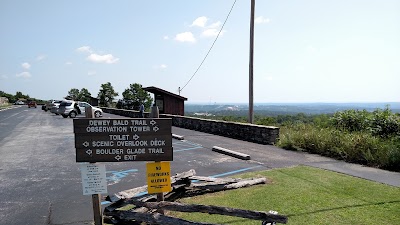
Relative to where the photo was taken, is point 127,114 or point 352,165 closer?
point 352,165

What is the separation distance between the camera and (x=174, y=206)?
183 inches

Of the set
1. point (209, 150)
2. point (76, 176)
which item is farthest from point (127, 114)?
point (76, 176)

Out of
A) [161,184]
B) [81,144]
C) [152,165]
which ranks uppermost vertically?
[81,144]

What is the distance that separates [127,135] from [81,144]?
720 mm

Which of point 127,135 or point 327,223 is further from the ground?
point 127,135

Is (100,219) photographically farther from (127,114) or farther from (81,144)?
(127,114)

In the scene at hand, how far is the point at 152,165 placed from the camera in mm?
4938

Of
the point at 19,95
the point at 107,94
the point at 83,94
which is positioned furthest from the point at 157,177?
the point at 19,95

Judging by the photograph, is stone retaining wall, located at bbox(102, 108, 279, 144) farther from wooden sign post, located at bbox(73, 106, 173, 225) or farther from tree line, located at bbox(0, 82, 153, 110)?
tree line, located at bbox(0, 82, 153, 110)

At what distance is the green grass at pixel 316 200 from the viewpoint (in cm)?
504

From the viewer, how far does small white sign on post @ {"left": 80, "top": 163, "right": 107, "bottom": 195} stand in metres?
4.75

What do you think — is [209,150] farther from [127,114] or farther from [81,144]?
[127,114]

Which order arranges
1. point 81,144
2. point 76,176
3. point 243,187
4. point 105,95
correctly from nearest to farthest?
point 81,144 < point 243,187 < point 76,176 < point 105,95

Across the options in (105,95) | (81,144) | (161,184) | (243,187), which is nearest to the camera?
(81,144)
